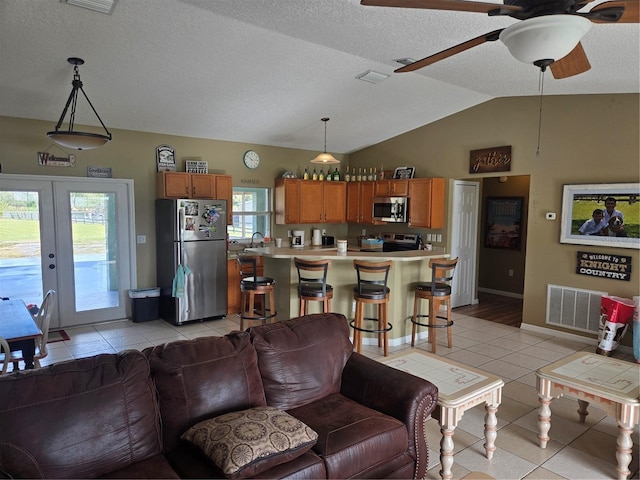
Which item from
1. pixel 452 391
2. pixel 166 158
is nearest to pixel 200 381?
pixel 452 391

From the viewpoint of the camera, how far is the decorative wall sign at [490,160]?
5.80 meters

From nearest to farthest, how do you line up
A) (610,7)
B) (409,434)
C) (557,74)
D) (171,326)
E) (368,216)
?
1. (610,7)
2. (409,434)
3. (557,74)
4. (171,326)
5. (368,216)

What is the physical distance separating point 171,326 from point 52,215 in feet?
6.79

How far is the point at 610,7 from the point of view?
1.70m

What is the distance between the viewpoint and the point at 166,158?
604 cm

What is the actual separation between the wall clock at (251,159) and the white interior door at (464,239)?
3.26 m

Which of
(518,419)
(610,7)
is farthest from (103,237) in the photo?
(610,7)

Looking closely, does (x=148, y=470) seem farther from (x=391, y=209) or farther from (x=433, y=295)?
(x=391, y=209)

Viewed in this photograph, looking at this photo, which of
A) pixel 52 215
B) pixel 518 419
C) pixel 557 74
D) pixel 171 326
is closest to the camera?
pixel 557 74

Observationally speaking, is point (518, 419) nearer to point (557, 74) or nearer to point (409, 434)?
point (409, 434)

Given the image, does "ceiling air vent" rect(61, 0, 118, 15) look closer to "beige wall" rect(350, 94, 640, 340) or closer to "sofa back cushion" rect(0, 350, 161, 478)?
"sofa back cushion" rect(0, 350, 161, 478)

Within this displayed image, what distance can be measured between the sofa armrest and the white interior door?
4529mm

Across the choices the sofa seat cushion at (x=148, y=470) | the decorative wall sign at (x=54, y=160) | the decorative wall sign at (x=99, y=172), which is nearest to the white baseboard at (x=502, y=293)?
the decorative wall sign at (x=99, y=172)

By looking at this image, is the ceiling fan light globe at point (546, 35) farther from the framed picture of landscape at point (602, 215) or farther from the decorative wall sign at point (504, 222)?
the decorative wall sign at point (504, 222)
